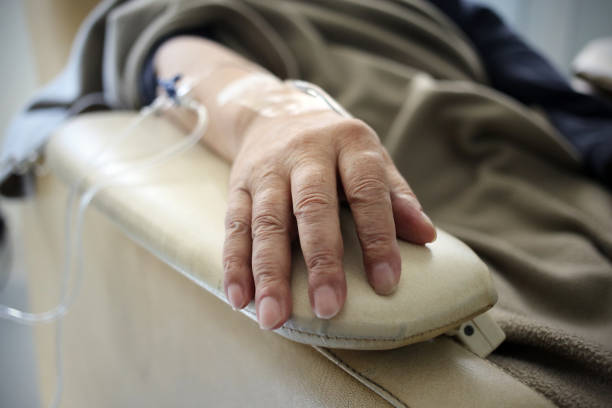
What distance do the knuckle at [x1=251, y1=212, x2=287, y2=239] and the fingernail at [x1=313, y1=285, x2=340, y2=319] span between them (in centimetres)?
6

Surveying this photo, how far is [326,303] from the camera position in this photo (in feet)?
0.99

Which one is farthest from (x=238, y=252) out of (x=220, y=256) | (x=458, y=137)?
(x=458, y=137)

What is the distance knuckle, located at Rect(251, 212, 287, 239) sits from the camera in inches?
13.6

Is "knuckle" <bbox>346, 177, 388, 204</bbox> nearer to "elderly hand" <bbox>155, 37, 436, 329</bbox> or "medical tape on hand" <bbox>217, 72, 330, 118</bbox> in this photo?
"elderly hand" <bbox>155, 37, 436, 329</bbox>

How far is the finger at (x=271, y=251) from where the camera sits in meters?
0.31

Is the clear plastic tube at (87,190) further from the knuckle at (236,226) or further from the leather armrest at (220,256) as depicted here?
the knuckle at (236,226)

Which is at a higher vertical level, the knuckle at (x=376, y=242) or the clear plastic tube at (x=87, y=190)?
the knuckle at (x=376, y=242)

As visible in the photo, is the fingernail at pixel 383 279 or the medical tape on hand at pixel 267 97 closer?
the fingernail at pixel 383 279

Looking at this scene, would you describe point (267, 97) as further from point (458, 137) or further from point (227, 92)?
point (458, 137)

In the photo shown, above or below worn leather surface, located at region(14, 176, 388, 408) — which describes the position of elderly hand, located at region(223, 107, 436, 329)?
above

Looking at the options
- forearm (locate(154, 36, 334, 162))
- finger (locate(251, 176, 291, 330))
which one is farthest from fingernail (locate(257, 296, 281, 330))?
forearm (locate(154, 36, 334, 162))

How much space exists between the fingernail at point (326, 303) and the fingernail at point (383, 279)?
33mm

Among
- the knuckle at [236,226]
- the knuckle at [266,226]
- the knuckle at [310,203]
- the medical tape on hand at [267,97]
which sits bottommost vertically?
the knuckle at [236,226]

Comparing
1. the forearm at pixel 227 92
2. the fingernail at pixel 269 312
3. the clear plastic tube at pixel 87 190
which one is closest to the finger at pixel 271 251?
the fingernail at pixel 269 312
